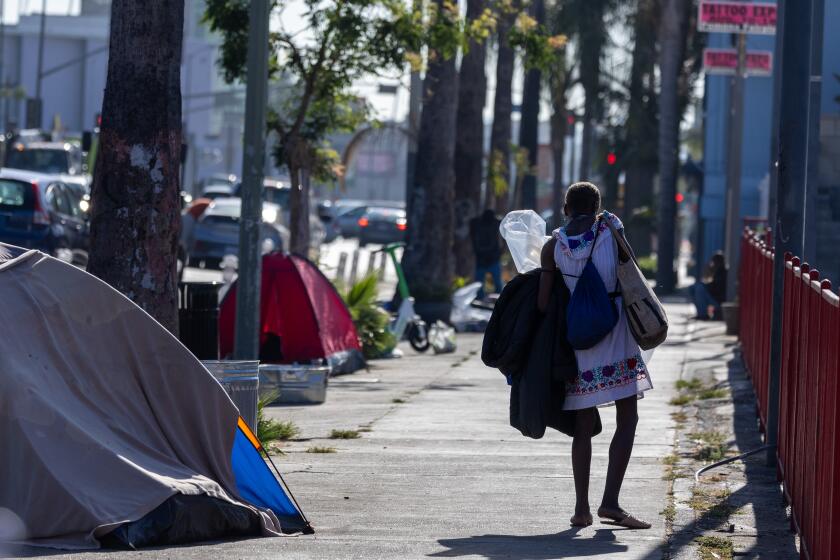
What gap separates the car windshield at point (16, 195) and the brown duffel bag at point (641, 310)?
1625 centimetres

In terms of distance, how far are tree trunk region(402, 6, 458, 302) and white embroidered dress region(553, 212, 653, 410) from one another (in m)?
13.8

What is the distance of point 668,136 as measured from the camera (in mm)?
33125

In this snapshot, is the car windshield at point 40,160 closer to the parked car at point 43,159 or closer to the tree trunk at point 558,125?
the parked car at point 43,159

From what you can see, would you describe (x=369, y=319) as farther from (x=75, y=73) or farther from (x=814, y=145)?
(x=75, y=73)

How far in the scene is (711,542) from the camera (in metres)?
7.30

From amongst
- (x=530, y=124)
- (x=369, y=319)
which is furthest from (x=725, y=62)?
(x=530, y=124)

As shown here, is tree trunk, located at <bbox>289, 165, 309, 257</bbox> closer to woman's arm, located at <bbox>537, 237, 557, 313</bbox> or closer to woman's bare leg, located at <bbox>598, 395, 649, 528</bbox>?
woman's arm, located at <bbox>537, 237, 557, 313</bbox>

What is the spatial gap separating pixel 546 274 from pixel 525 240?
21.8 inches

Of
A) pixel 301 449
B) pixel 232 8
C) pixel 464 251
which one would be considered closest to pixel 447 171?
pixel 464 251

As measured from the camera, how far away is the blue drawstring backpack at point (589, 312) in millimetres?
7578

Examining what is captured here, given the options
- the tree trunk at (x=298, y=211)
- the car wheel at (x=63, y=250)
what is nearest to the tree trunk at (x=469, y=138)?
the car wheel at (x=63, y=250)

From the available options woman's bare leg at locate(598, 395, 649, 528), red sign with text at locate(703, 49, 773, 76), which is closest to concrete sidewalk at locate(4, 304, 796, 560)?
woman's bare leg at locate(598, 395, 649, 528)

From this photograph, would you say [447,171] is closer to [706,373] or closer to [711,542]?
[706,373]

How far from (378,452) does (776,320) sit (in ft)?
8.64
